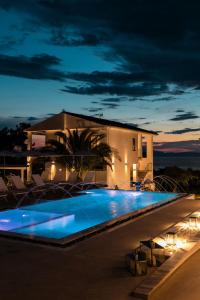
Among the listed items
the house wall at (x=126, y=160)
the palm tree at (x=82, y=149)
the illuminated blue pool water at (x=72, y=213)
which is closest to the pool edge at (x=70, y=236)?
the illuminated blue pool water at (x=72, y=213)

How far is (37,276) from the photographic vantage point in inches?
202

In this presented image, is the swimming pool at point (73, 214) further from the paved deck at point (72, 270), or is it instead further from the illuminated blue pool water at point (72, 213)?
the paved deck at point (72, 270)

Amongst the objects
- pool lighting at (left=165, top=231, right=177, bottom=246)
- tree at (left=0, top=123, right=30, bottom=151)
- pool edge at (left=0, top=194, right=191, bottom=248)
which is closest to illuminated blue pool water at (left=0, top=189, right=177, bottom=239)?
pool edge at (left=0, top=194, right=191, bottom=248)

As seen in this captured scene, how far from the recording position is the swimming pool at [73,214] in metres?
8.15

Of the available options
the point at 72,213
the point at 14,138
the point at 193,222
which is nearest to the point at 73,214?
the point at 72,213

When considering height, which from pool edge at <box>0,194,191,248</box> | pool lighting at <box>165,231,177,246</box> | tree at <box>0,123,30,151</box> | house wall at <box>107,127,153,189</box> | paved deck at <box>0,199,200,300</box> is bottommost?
paved deck at <box>0,199,200,300</box>

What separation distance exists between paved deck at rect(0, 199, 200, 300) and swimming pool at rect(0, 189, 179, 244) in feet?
1.59

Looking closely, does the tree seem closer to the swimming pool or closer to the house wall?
the house wall

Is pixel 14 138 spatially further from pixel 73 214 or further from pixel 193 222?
pixel 193 222

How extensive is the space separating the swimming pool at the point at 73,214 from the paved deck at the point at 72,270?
484 mm

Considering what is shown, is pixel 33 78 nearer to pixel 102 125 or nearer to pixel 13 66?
pixel 13 66

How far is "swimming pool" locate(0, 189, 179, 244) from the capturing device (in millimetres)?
8148

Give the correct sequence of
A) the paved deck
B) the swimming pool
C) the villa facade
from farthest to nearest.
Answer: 1. the villa facade
2. the swimming pool
3. the paved deck

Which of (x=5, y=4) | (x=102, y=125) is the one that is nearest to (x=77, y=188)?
(x=102, y=125)
